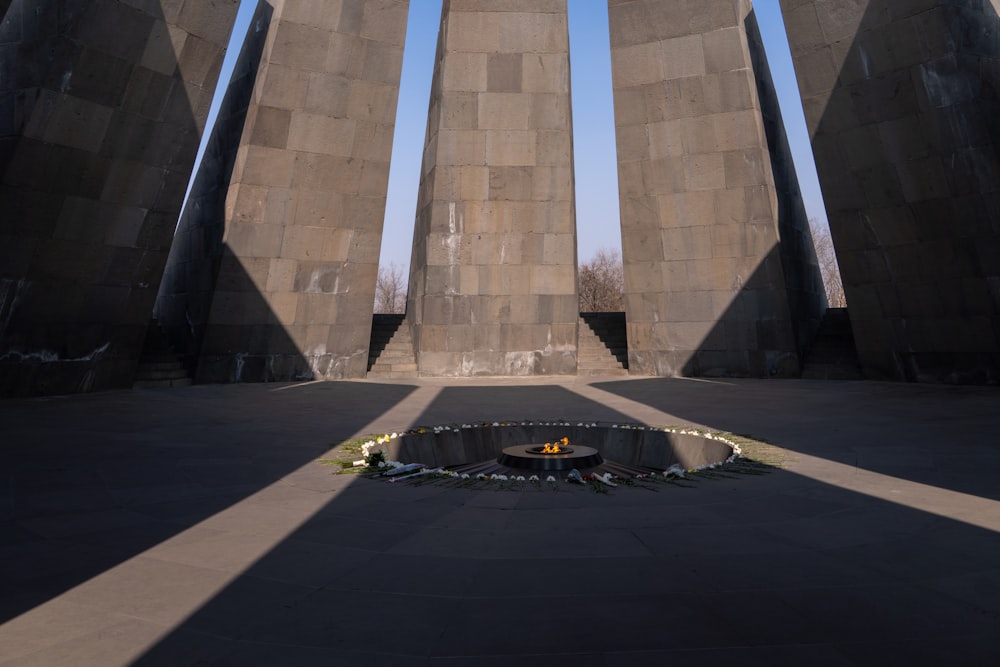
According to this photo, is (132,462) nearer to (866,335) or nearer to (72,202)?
(72,202)

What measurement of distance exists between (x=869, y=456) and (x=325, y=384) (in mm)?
12547

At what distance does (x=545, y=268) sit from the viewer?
63.3 feet

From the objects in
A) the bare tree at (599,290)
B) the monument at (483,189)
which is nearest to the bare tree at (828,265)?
the bare tree at (599,290)

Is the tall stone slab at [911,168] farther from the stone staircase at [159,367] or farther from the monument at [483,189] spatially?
the stone staircase at [159,367]

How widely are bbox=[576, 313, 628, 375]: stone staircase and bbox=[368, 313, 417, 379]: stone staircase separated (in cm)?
483

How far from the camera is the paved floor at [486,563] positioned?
115 inches

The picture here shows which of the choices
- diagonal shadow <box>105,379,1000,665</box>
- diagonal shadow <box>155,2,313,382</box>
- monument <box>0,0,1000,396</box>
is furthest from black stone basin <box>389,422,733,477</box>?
diagonal shadow <box>155,2,313,382</box>

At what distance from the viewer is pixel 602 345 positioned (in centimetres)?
2098

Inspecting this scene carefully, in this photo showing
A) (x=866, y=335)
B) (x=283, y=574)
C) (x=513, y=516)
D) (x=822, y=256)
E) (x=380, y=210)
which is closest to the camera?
(x=283, y=574)

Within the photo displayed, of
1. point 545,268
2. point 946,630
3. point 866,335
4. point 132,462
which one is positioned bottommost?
point 132,462

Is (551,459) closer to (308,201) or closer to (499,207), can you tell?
(308,201)

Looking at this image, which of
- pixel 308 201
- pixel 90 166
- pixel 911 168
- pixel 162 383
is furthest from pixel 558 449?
pixel 308 201

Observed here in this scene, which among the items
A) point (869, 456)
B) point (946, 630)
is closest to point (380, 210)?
point (869, 456)

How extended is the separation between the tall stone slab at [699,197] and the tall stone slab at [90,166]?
11073mm
